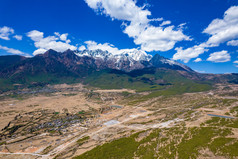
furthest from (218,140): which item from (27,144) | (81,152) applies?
(27,144)

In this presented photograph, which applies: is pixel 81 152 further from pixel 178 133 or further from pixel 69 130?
pixel 178 133

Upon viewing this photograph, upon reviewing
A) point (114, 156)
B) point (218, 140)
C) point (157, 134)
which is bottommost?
point (114, 156)

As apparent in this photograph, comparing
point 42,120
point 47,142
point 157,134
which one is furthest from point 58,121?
point 157,134

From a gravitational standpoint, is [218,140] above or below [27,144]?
above

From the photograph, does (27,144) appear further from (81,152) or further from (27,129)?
(81,152)

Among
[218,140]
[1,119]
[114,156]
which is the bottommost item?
[1,119]

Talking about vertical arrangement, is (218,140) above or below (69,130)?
above

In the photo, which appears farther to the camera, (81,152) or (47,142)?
(47,142)

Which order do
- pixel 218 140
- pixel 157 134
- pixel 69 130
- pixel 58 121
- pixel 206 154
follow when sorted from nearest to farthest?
1. pixel 206 154
2. pixel 218 140
3. pixel 157 134
4. pixel 69 130
5. pixel 58 121

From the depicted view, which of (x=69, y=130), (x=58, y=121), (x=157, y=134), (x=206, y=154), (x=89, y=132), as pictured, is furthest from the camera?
(x=58, y=121)
